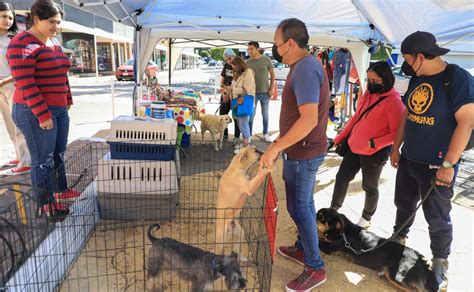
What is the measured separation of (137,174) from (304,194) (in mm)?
1795

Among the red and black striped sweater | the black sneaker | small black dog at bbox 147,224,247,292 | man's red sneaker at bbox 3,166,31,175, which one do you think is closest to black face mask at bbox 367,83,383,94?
the black sneaker

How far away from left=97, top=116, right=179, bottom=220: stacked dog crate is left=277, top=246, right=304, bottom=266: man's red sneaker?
1.17 m

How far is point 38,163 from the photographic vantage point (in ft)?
9.37

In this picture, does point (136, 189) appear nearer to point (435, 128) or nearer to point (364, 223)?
point (364, 223)

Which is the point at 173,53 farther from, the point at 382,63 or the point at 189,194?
the point at 382,63

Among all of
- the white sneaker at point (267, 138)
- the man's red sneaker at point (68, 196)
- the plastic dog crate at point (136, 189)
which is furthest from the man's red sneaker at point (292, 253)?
the white sneaker at point (267, 138)

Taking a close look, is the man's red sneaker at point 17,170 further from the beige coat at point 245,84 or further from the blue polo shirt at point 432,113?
the blue polo shirt at point 432,113

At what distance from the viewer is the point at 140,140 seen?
3.38 m

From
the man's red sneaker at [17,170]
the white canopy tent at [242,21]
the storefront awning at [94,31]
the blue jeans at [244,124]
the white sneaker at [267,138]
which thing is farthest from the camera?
the storefront awning at [94,31]

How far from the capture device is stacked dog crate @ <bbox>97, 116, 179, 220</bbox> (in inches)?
132

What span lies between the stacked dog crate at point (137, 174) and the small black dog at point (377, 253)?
60.8 inches

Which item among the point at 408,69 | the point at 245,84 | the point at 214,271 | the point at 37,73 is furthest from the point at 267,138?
the point at 214,271

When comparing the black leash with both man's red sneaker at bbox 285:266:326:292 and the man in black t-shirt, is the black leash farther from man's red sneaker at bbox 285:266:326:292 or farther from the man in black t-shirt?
the man in black t-shirt

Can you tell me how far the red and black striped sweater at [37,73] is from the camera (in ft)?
8.45
